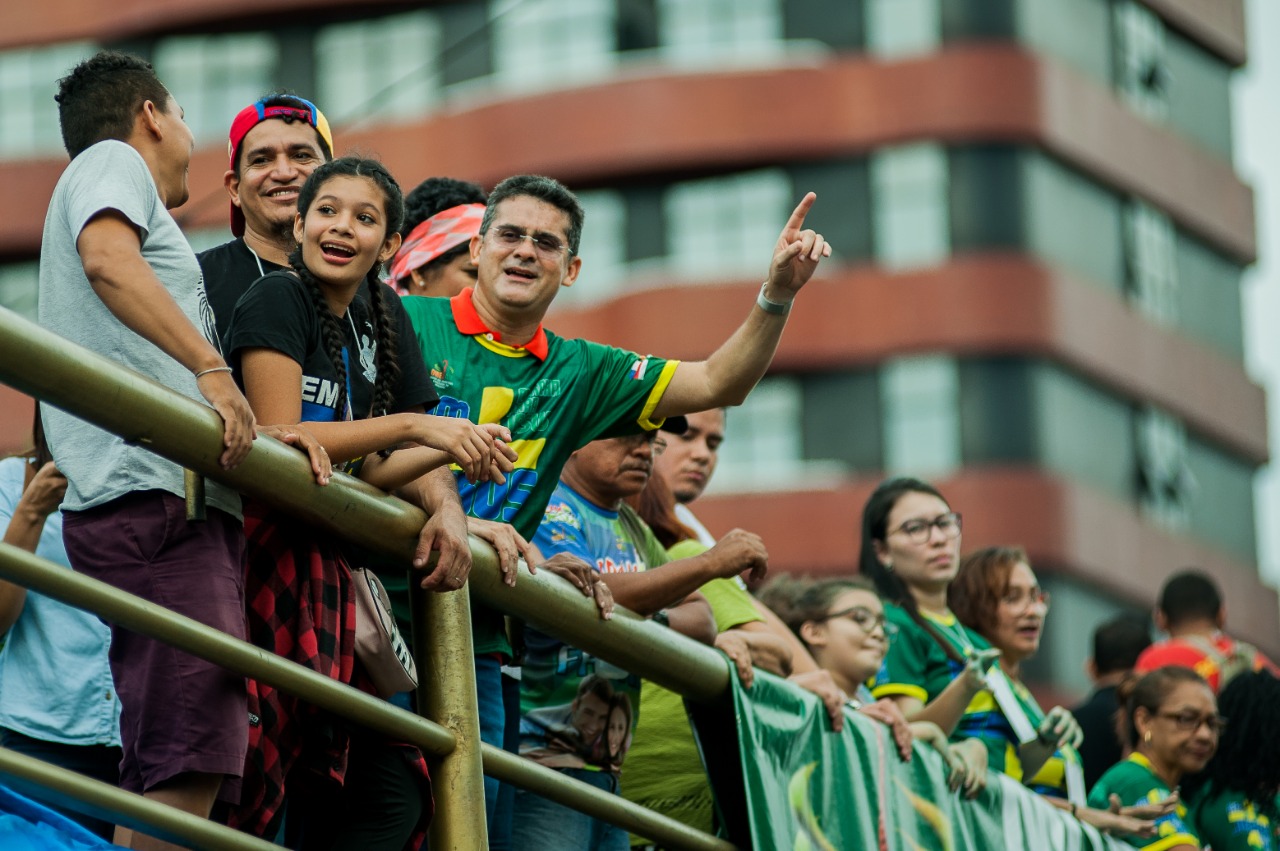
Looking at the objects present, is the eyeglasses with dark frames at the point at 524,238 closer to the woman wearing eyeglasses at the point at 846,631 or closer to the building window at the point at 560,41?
the woman wearing eyeglasses at the point at 846,631

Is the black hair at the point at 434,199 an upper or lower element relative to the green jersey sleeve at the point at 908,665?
upper

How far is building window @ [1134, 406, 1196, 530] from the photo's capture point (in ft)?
104

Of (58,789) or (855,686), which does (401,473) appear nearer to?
(58,789)

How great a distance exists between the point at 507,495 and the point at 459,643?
868 millimetres

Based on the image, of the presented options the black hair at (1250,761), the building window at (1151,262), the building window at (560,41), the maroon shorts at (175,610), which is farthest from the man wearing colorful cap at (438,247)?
the building window at (1151,262)

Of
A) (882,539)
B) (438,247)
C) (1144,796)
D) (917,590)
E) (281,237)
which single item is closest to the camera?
(281,237)

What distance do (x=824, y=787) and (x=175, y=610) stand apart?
2.18 m

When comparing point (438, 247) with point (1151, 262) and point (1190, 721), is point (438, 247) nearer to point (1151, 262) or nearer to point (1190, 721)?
point (1190, 721)

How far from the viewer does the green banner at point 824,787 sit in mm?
5355

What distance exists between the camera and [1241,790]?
7.66 m

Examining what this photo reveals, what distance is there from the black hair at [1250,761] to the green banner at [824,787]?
4.73ft

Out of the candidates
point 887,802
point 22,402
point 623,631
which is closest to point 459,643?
point 623,631

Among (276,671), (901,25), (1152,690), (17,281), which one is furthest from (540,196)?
(17,281)

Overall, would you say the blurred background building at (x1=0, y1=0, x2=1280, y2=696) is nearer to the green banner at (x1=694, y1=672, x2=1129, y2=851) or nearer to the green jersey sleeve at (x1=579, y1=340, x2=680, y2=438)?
the green banner at (x1=694, y1=672, x2=1129, y2=851)
